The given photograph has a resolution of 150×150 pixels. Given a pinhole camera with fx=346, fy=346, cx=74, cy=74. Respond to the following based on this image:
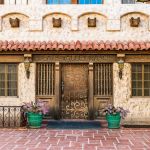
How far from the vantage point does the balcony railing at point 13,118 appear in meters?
12.8

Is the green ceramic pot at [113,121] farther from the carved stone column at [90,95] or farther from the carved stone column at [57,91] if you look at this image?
the carved stone column at [57,91]

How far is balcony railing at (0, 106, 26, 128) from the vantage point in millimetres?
12766

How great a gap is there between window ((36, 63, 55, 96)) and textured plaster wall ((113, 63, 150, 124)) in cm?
268

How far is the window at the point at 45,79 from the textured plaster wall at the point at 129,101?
8.80 ft

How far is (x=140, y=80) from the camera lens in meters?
14.5

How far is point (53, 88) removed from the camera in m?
14.7

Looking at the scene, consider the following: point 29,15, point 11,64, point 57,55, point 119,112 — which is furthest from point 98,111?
point 29,15

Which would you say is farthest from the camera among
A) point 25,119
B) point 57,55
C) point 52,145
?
point 57,55

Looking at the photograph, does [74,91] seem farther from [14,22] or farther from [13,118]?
[14,22]

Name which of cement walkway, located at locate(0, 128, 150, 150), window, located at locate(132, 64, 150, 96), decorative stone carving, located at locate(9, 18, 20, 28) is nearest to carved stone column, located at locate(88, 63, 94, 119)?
window, located at locate(132, 64, 150, 96)

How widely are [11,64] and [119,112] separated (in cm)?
511

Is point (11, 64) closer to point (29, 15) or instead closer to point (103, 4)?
point (29, 15)

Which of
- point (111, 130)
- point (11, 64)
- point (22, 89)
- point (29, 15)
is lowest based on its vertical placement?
point (111, 130)

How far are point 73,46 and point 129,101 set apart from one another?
3.28 m
